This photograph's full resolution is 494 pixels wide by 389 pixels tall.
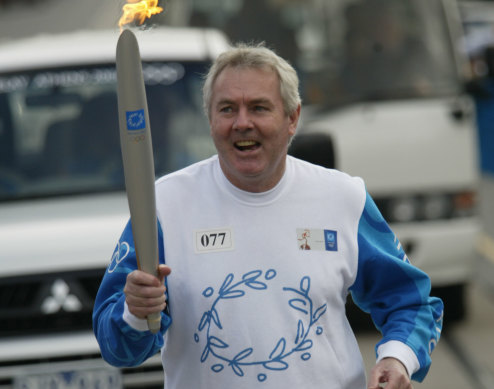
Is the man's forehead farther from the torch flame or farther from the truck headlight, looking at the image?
the truck headlight

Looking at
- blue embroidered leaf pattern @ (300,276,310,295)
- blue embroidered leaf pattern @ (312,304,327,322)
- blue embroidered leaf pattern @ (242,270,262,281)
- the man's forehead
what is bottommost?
blue embroidered leaf pattern @ (312,304,327,322)

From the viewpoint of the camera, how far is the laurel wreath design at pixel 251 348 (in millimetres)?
2787

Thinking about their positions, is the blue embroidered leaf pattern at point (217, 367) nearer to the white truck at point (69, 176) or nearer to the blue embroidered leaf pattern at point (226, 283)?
the blue embroidered leaf pattern at point (226, 283)

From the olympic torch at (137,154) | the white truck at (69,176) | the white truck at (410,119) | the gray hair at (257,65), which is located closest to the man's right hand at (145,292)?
the olympic torch at (137,154)

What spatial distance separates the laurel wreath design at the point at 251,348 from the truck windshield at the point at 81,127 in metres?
2.42

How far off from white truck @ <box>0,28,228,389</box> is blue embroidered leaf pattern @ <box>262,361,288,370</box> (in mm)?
1705

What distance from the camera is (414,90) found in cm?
798

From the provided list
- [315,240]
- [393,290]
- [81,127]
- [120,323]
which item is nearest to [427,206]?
[81,127]

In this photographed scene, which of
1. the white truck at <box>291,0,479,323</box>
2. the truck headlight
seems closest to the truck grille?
the white truck at <box>291,0,479,323</box>

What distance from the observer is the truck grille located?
4.48 metres

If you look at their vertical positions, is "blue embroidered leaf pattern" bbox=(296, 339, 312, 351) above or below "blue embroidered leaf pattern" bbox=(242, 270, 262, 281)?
below

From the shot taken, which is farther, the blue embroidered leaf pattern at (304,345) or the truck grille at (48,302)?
the truck grille at (48,302)

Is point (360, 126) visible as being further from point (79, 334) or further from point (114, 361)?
point (114, 361)

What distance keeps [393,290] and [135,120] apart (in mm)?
911
